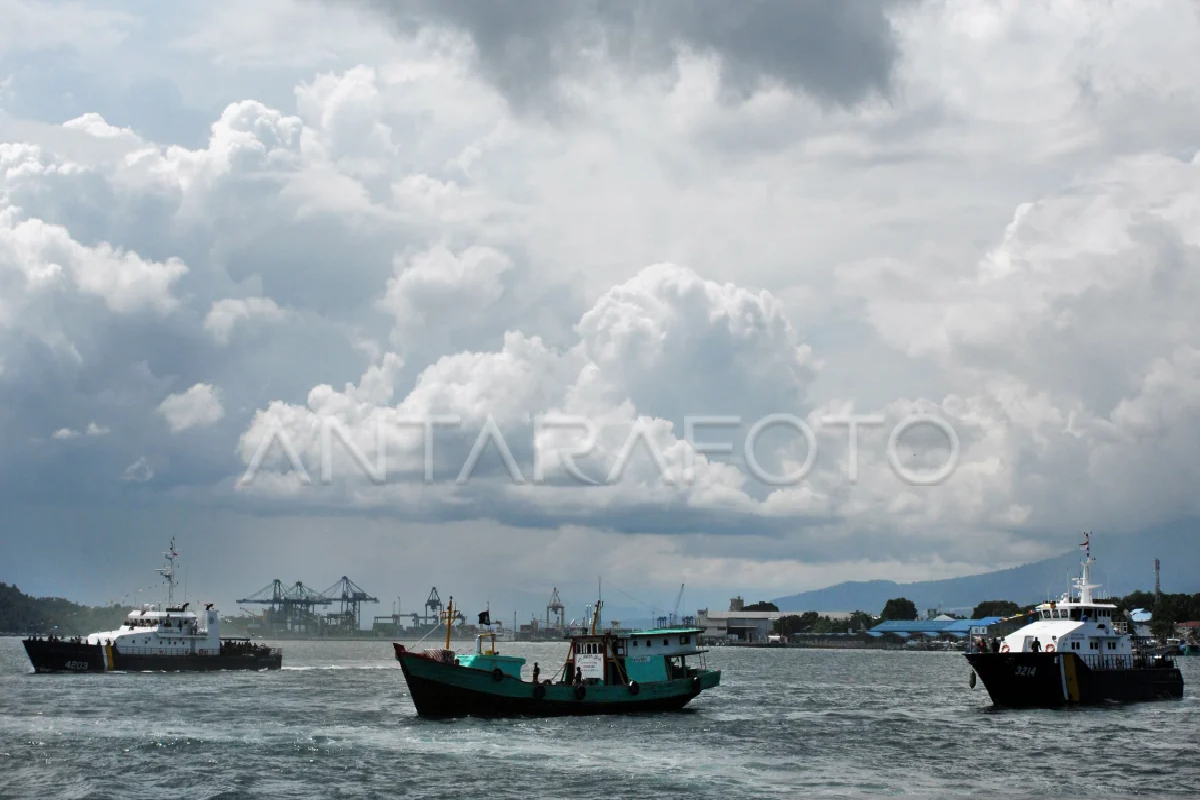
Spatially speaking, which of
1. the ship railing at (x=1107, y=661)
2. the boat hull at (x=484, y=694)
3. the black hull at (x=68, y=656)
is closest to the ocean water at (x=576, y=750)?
the boat hull at (x=484, y=694)

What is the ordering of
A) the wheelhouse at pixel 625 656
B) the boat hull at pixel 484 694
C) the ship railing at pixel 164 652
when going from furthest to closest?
the ship railing at pixel 164 652 → the wheelhouse at pixel 625 656 → the boat hull at pixel 484 694

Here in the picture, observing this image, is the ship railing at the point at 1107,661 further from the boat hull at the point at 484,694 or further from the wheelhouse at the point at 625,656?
the boat hull at the point at 484,694

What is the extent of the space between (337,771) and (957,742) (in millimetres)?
32717

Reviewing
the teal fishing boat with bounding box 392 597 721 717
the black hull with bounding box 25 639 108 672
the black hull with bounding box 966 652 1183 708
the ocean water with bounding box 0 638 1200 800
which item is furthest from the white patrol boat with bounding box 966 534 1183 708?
the black hull with bounding box 25 639 108 672

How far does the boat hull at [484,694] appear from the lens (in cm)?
7144

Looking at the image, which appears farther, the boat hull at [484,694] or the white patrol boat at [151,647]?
the white patrol boat at [151,647]

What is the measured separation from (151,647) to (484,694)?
2405 inches

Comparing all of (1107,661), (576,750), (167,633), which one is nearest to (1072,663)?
(1107,661)

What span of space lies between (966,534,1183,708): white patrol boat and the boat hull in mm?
25536

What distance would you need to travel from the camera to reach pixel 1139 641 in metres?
101

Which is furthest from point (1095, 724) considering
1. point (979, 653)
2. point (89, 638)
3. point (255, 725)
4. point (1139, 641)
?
point (89, 638)

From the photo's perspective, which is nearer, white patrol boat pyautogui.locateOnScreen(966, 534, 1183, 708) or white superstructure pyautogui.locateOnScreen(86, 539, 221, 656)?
white patrol boat pyautogui.locateOnScreen(966, 534, 1183, 708)

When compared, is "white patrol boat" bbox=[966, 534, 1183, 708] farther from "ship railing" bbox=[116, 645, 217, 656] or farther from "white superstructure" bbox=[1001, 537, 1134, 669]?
"ship railing" bbox=[116, 645, 217, 656]

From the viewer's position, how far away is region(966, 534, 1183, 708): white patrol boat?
80.7 metres
